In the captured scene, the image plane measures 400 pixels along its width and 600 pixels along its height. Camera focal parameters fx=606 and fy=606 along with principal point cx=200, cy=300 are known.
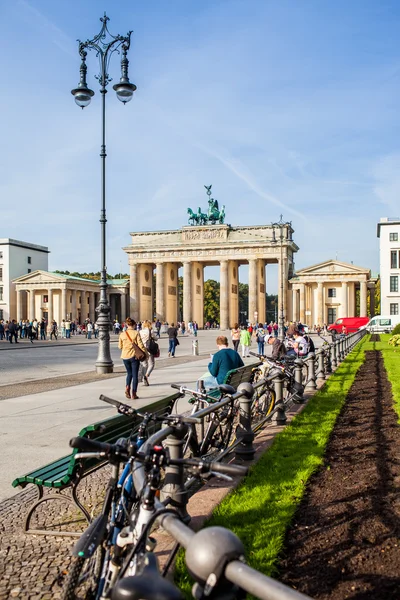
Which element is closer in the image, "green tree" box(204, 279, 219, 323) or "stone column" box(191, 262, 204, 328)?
"stone column" box(191, 262, 204, 328)

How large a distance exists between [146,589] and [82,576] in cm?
154

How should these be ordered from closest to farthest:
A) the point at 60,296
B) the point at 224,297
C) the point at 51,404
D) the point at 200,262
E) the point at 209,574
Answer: the point at 209,574 < the point at 51,404 < the point at 224,297 < the point at 200,262 < the point at 60,296

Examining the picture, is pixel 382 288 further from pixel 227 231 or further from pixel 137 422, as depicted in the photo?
pixel 137 422

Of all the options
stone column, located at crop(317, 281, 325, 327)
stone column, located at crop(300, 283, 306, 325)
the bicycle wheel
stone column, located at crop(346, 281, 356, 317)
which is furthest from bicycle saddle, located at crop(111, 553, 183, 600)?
stone column, located at crop(346, 281, 356, 317)

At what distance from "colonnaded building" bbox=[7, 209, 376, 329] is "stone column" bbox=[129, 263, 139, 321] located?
0.15 m

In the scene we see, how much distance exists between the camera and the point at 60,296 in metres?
95.9

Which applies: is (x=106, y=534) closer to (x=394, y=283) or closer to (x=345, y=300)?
(x=345, y=300)

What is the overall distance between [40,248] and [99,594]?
12095 cm

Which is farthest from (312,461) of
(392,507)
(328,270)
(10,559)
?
(328,270)

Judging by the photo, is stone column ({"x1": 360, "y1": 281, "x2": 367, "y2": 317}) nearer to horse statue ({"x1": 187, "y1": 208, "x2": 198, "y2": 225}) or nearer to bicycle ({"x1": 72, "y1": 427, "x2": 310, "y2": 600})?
horse statue ({"x1": 187, "y1": 208, "x2": 198, "y2": 225})

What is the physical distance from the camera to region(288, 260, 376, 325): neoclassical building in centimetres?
8738

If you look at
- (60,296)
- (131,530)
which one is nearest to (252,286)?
(60,296)

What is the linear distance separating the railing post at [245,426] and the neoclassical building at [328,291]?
8159 centimetres

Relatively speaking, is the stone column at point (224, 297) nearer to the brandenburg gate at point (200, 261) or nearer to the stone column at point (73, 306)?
the brandenburg gate at point (200, 261)
